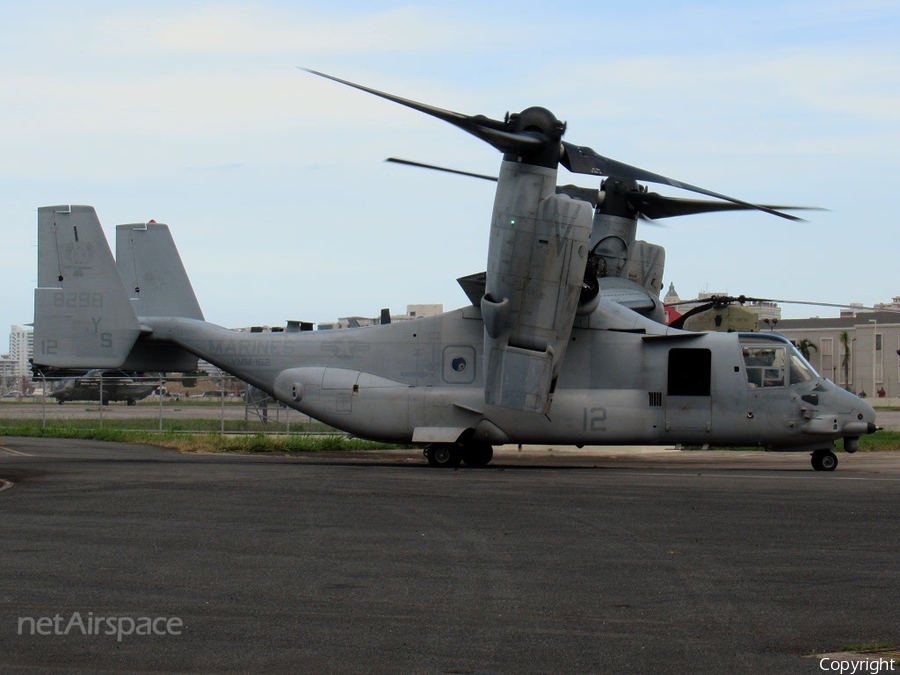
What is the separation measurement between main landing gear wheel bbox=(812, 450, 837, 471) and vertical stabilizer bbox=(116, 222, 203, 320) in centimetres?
1355

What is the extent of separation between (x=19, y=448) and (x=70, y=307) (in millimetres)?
5544

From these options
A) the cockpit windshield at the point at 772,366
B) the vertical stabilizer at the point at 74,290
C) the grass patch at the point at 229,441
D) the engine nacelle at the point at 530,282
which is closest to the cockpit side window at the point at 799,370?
the cockpit windshield at the point at 772,366

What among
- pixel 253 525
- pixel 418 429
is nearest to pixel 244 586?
pixel 253 525

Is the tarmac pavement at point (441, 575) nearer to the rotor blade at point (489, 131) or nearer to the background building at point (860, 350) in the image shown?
the rotor blade at point (489, 131)

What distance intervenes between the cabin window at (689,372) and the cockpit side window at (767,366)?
0.80m

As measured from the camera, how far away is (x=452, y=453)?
21297mm

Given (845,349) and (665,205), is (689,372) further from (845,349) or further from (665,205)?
(845,349)

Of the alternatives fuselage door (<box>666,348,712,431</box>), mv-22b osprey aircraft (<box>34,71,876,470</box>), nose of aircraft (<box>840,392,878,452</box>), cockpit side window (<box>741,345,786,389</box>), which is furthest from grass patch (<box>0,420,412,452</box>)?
nose of aircraft (<box>840,392,878,452</box>)

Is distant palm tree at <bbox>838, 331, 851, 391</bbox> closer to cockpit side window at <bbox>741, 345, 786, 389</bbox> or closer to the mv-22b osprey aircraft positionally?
cockpit side window at <bbox>741, 345, 786, 389</bbox>

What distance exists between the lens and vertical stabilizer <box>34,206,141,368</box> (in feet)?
72.5

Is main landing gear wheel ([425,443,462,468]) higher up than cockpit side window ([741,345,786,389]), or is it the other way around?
cockpit side window ([741,345,786,389])

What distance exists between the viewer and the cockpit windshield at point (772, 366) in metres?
20.7

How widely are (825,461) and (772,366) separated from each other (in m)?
2.10

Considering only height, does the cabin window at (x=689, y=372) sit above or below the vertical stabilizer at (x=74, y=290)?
below
